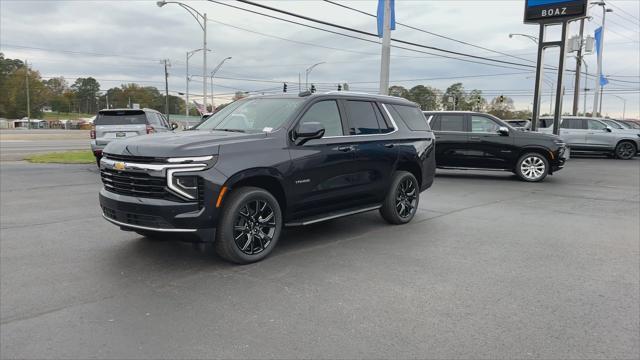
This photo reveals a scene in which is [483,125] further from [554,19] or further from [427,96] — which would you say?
[427,96]

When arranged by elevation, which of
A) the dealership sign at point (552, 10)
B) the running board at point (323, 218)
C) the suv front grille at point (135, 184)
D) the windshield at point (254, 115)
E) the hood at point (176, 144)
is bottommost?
the running board at point (323, 218)

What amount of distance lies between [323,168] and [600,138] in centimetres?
2015

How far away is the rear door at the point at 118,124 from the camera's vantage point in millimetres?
13984

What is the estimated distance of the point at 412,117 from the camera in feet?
25.4

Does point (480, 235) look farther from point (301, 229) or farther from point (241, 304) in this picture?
point (241, 304)

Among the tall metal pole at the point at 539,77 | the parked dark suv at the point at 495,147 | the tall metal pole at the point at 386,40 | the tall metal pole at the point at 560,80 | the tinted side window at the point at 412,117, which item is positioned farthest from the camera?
the tall metal pole at the point at 539,77

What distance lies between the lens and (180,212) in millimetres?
4672

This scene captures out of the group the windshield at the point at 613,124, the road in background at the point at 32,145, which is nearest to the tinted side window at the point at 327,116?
the road in background at the point at 32,145

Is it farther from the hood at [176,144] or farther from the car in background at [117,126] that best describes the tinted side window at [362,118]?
the car in background at [117,126]

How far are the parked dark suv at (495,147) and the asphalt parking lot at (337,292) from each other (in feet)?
17.9

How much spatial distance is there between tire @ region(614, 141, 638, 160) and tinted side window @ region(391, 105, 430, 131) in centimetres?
1789

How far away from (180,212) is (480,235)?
13.6 ft

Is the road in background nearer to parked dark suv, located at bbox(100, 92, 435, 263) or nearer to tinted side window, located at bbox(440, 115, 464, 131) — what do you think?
tinted side window, located at bbox(440, 115, 464, 131)

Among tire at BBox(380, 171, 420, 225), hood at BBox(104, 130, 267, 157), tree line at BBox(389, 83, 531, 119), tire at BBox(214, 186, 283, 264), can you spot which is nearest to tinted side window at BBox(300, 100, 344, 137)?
hood at BBox(104, 130, 267, 157)
